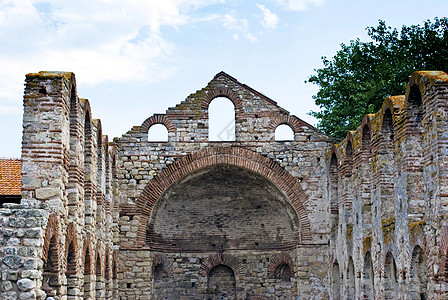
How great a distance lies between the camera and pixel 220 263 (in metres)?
20.5

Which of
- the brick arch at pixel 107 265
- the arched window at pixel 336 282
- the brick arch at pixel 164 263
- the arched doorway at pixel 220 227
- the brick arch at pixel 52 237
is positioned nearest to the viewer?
the brick arch at pixel 52 237

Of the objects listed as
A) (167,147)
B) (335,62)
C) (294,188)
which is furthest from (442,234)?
(335,62)

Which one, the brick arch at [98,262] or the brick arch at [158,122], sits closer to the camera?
the brick arch at [98,262]

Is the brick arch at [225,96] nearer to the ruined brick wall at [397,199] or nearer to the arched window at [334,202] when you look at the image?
the arched window at [334,202]

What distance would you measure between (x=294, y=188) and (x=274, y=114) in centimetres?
231

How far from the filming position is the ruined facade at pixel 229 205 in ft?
34.5

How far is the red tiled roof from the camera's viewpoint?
45.5ft

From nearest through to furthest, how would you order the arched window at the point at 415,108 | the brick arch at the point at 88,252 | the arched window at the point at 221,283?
the arched window at the point at 415,108
the brick arch at the point at 88,252
the arched window at the point at 221,283

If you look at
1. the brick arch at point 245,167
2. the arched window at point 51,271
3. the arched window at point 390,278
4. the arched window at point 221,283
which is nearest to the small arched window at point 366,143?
the arched window at point 390,278

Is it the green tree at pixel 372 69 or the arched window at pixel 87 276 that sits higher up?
the green tree at pixel 372 69

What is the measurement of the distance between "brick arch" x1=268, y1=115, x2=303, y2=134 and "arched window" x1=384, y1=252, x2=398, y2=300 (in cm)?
658

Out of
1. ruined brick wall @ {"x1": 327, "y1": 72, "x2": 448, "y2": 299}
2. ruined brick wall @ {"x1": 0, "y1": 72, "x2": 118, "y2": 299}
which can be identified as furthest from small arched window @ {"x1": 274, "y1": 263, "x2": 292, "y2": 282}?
ruined brick wall @ {"x1": 0, "y1": 72, "x2": 118, "y2": 299}

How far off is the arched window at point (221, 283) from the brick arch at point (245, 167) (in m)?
3.26

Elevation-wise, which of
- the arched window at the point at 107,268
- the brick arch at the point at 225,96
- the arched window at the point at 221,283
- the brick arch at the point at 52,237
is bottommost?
the arched window at the point at 221,283
